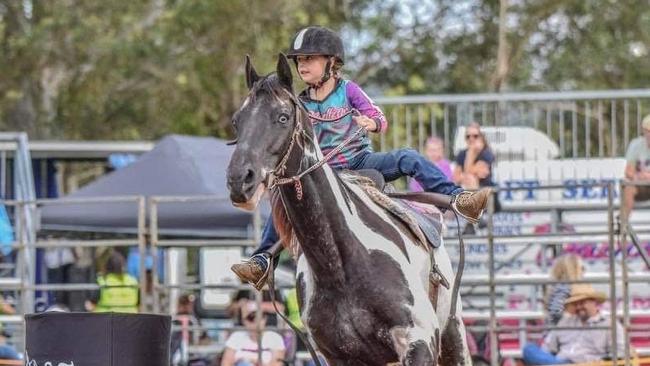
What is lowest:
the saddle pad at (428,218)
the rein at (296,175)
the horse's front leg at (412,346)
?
the horse's front leg at (412,346)

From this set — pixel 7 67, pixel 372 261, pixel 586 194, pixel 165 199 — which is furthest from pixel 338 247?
pixel 7 67

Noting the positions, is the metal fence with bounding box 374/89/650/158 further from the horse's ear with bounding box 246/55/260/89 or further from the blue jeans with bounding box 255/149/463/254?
the horse's ear with bounding box 246/55/260/89

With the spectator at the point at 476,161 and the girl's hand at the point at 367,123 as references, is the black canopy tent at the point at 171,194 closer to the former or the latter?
the spectator at the point at 476,161

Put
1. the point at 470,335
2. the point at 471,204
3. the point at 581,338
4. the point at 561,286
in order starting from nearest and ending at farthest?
the point at 471,204 → the point at 581,338 → the point at 470,335 → the point at 561,286

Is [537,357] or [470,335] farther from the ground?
[470,335]

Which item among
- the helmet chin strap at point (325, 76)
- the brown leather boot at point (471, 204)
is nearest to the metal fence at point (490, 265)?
the brown leather boot at point (471, 204)

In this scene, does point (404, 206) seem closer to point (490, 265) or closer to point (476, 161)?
point (490, 265)

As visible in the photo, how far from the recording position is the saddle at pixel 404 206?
7.84 meters

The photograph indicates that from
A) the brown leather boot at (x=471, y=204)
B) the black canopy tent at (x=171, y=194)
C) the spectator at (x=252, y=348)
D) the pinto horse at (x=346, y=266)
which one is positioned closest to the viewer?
the pinto horse at (x=346, y=266)

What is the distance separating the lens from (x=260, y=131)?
6824 mm

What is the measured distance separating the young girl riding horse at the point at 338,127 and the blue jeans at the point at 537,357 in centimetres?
493

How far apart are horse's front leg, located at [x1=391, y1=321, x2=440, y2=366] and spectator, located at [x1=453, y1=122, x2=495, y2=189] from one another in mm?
5852

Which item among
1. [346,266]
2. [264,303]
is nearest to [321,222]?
[346,266]

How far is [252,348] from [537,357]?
250cm
